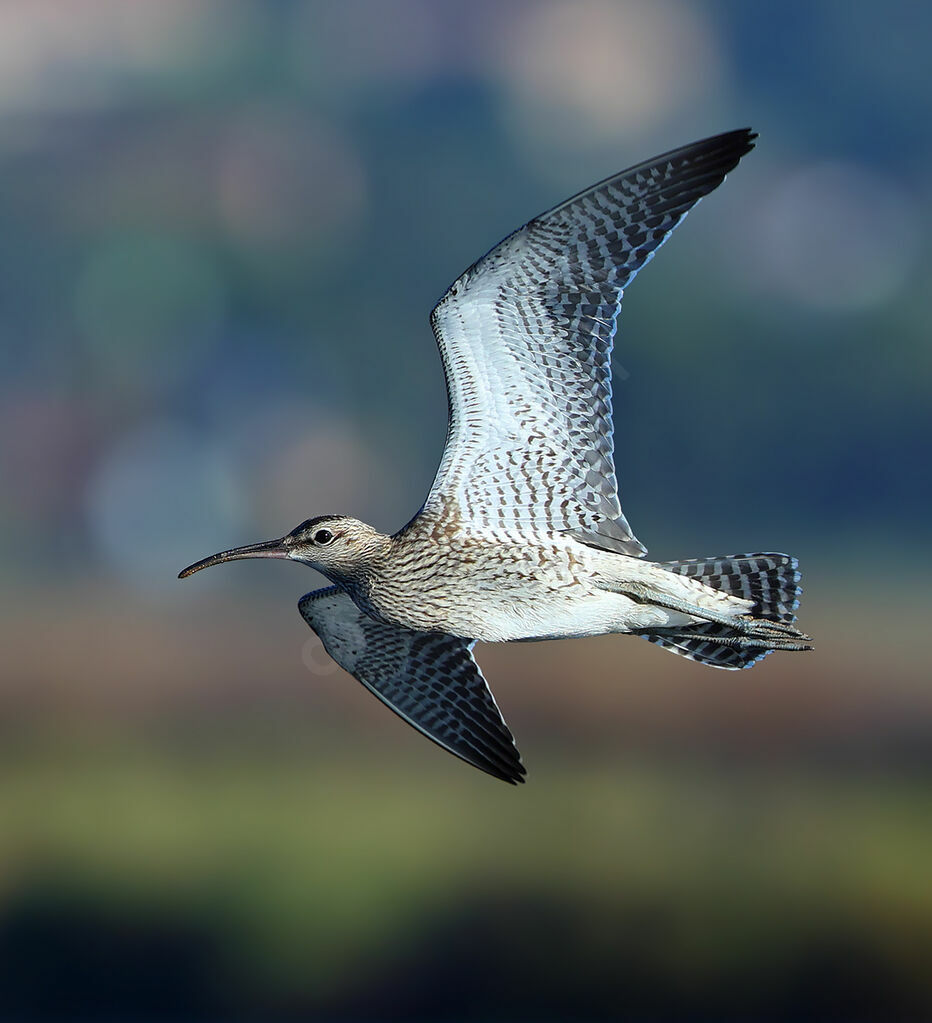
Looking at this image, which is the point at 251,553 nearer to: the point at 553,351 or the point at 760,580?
the point at 553,351

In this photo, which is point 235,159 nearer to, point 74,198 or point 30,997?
point 74,198

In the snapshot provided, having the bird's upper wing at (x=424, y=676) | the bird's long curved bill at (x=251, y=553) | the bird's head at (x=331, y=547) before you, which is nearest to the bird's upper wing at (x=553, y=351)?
the bird's head at (x=331, y=547)

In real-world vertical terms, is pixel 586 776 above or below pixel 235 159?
below

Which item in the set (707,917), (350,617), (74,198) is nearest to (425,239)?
(74,198)

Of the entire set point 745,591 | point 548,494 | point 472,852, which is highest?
point 548,494

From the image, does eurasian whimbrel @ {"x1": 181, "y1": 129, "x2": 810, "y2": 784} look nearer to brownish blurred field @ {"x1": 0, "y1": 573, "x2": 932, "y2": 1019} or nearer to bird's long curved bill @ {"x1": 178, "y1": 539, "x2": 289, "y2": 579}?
bird's long curved bill @ {"x1": 178, "y1": 539, "x2": 289, "y2": 579}

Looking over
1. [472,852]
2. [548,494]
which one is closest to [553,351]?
[548,494]
